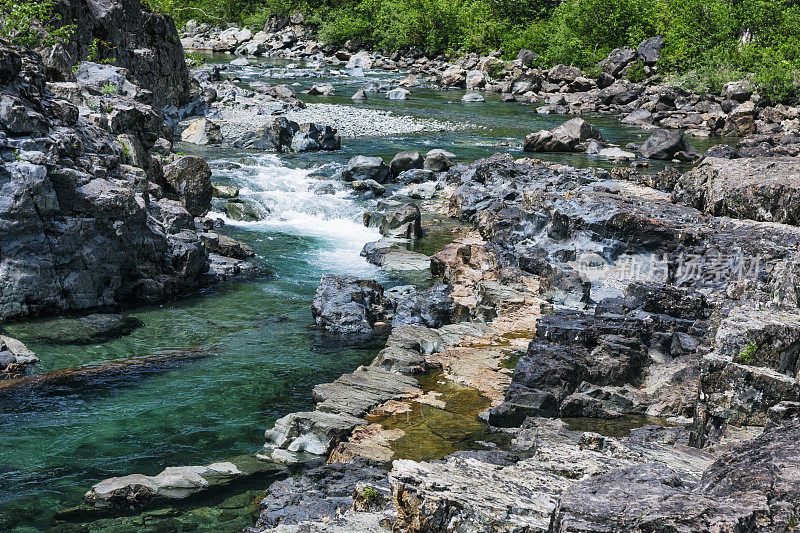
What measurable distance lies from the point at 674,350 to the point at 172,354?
7802 mm

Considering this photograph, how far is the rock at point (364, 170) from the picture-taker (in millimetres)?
24359

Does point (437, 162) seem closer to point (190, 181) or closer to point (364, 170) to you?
point (364, 170)

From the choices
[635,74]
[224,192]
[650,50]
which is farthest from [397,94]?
[224,192]

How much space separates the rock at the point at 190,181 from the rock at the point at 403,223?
4.80 metres

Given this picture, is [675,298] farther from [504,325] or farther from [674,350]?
[504,325]

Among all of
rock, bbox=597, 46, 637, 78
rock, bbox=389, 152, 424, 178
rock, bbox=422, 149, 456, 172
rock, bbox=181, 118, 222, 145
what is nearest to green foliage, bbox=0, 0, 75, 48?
rock, bbox=181, 118, 222, 145

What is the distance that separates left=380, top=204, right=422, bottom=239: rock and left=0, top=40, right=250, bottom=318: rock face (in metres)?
5.29

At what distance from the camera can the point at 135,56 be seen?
93.8ft

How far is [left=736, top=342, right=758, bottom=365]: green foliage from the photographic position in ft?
25.1

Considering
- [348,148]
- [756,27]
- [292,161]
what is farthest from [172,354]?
[756,27]

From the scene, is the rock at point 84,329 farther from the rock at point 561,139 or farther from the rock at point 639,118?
the rock at point 639,118

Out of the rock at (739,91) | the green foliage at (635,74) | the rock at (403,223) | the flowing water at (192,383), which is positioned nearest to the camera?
the flowing water at (192,383)

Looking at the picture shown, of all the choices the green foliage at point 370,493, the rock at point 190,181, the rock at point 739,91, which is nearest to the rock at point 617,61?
the rock at point 739,91

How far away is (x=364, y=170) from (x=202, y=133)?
816 cm
